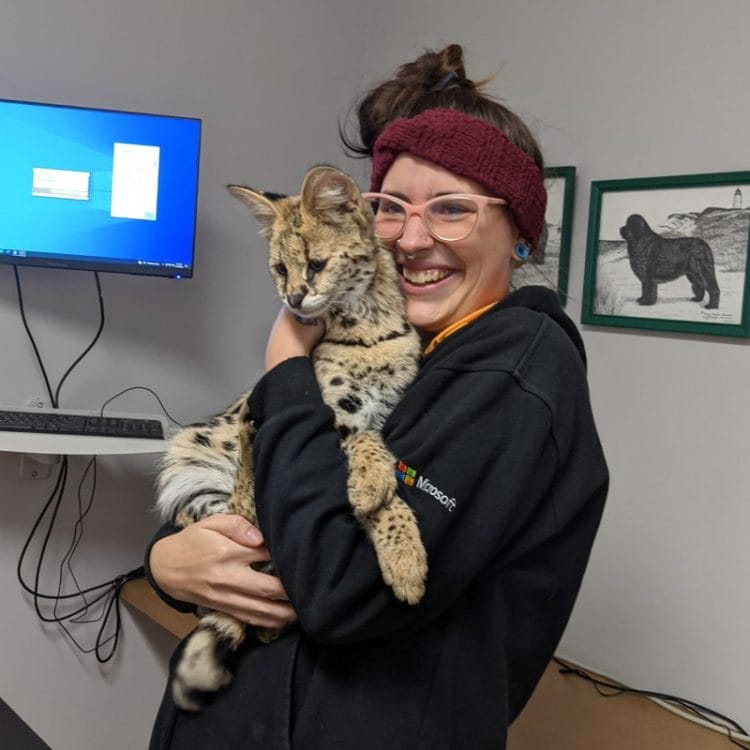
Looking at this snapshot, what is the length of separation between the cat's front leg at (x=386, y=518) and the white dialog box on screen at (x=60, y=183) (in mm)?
1609

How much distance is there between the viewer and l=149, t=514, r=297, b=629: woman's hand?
1.16 m

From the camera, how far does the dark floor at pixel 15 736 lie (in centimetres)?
117

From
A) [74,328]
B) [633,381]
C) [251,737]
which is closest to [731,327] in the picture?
[633,381]

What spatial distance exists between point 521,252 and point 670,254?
88 centimetres

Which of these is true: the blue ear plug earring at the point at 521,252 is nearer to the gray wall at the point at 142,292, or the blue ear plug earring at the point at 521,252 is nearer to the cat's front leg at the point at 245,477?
the cat's front leg at the point at 245,477

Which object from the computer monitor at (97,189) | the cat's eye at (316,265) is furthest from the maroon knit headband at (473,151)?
the computer monitor at (97,189)

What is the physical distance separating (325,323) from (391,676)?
0.59 meters

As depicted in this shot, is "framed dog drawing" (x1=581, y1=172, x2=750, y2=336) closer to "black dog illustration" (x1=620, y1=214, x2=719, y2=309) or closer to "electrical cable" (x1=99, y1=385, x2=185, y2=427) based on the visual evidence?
"black dog illustration" (x1=620, y1=214, x2=719, y2=309)

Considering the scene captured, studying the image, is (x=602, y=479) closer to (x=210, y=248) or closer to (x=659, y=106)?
(x=659, y=106)

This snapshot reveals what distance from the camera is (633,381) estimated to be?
Result: 2193mm

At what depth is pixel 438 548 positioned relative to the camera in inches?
40.1

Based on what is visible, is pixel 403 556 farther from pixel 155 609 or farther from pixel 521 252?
pixel 155 609

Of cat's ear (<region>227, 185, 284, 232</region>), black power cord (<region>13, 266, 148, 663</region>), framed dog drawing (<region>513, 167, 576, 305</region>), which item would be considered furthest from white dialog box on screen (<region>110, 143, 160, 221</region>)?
framed dog drawing (<region>513, 167, 576, 305</region>)

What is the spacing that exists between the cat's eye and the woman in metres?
0.13
